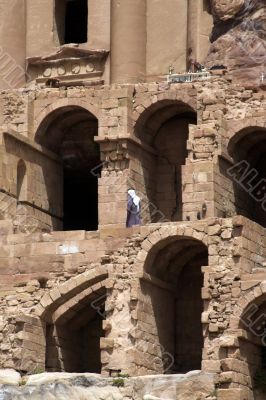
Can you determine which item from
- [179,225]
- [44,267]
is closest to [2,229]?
[44,267]

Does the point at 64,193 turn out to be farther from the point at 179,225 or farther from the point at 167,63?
the point at 179,225

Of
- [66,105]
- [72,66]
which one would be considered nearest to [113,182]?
[66,105]

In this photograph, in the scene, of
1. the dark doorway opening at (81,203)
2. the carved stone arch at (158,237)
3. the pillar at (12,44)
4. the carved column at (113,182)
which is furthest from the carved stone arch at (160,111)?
the pillar at (12,44)

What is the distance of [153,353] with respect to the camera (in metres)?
55.6

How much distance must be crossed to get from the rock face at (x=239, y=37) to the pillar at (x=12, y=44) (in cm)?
705

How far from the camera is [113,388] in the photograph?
52969 millimetres

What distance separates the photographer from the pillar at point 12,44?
66750mm

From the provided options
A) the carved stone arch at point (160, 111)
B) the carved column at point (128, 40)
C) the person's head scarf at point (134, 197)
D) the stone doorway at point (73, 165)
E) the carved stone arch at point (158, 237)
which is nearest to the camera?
the carved stone arch at point (158, 237)

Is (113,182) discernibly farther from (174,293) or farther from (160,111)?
(174,293)

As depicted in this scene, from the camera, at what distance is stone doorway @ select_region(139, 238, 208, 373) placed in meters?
55.8

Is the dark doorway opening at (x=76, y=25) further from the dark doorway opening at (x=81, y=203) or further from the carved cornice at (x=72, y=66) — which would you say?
the dark doorway opening at (x=81, y=203)

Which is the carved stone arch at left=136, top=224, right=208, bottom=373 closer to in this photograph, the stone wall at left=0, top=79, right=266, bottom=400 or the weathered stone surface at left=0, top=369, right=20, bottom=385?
the stone wall at left=0, top=79, right=266, bottom=400

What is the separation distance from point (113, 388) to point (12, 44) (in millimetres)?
17664

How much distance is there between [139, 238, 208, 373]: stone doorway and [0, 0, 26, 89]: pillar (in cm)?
1192
